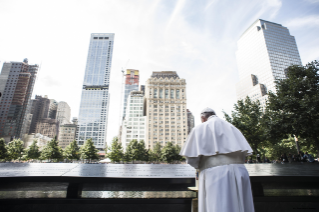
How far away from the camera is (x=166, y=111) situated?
10450 cm

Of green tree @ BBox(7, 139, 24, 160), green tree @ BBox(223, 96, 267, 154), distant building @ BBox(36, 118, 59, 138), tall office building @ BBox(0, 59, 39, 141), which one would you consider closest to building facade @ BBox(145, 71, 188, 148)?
green tree @ BBox(7, 139, 24, 160)

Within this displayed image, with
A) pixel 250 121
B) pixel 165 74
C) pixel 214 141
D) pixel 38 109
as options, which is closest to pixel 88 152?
pixel 250 121

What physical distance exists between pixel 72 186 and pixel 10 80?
105 metres

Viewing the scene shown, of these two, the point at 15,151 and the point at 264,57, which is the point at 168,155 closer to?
the point at 15,151

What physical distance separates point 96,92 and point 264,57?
144753 mm

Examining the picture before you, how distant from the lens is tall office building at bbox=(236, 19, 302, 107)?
365 feet

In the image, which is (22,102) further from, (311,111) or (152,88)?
(311,111)

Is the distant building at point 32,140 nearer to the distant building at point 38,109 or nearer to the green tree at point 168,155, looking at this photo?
the distant building at point 38,109

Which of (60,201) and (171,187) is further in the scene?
(171,187)

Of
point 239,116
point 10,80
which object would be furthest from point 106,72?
point 239,116

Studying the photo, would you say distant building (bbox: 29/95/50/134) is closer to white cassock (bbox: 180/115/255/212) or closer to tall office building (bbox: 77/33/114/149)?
tall office building (bbox: 77/33/114/149)

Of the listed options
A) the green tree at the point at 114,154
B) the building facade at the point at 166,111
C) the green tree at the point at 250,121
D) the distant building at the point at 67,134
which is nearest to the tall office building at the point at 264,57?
the building facade at the point at 166,111

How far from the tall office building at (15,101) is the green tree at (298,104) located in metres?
106

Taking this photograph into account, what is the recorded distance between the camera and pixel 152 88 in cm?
11050
